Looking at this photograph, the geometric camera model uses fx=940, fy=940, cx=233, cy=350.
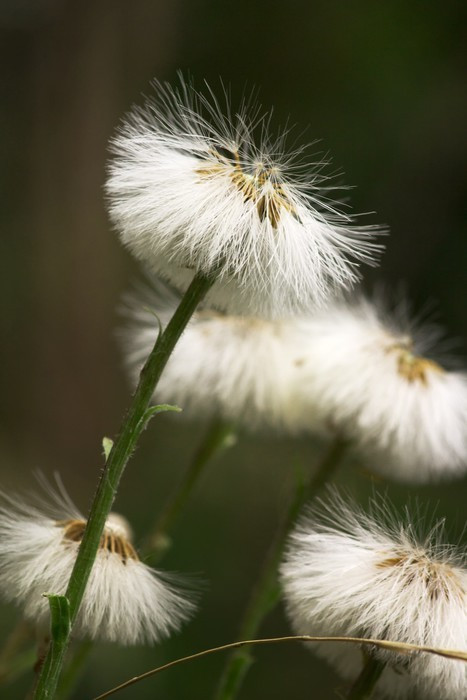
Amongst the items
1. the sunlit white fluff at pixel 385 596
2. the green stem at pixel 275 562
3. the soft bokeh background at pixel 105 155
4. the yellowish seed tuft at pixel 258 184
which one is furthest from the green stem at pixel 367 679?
the soft bokeh background at pixel 105 155

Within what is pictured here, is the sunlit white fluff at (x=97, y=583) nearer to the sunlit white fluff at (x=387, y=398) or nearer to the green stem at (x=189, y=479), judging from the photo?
the green stem at (x=189, y=479)

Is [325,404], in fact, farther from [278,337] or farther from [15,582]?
[15,582]

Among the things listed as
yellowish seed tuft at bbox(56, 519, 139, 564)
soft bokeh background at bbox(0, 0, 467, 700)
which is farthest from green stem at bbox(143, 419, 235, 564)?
soft bokeh background at bbox(0, 0, 467, 700)

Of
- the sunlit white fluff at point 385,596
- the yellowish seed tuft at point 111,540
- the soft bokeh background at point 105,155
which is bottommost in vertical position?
the yellowish seed tuft at point 111,540

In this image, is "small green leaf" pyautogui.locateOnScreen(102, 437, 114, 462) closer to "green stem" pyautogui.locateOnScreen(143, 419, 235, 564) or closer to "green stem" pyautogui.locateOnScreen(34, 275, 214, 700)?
"green stem" pyautogui.locateOnScreen(34, 275, 214, 700)

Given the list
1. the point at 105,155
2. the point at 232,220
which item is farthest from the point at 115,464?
the point at 105,155

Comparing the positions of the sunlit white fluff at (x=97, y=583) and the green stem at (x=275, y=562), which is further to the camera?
the green stem at (x=275, y=562)
